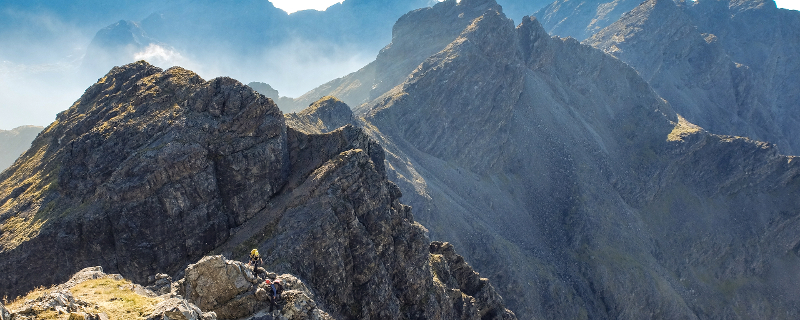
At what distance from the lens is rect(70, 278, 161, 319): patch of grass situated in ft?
72.3

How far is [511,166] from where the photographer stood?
17062cm

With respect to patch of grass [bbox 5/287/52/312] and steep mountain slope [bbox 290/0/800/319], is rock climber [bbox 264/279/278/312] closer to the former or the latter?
patch of grass [bbox 5/287/52/312]

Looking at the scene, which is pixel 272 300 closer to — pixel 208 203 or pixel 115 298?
pixel 115 298

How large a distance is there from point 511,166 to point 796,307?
9460 cm

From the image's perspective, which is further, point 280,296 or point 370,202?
point 370,202

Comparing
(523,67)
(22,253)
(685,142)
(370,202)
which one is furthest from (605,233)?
(22,253)

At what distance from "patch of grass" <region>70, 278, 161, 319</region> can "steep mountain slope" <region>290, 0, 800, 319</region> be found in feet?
321

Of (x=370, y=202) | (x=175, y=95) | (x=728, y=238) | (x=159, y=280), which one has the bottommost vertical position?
(x=728, y=238)

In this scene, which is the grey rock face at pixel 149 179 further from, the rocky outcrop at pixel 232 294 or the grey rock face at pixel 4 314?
the grey rock face at pixel 4 314

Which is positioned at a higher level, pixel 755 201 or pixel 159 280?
pixel 159 280

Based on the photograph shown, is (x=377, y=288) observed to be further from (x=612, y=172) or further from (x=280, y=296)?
(x=612, y=172)

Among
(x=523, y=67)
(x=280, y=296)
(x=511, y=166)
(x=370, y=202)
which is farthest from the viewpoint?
(x=523, y=67)

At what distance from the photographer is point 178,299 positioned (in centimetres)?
2352

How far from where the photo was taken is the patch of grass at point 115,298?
22047mm
